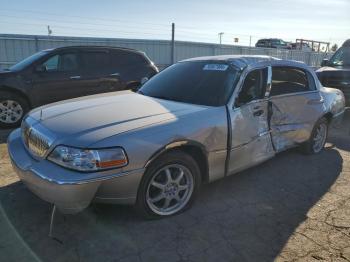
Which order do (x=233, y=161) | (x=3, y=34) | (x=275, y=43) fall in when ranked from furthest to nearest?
(x=275, y=43), (x=3, y=34), (x=233, y=161)

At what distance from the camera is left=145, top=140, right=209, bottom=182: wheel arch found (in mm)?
3412

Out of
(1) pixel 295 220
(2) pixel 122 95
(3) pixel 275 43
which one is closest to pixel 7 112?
(2) pixel 122 95

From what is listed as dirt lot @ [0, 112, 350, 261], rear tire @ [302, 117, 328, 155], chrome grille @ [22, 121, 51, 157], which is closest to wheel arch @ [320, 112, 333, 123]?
rear tire @ [302, 117, 328, 155]

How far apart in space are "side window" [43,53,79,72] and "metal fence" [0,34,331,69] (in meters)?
4.07

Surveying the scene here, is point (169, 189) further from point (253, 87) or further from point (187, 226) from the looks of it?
point (253, 87)

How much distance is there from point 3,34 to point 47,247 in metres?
11.7

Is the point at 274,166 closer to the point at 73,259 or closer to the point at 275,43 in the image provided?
the point at 73,259

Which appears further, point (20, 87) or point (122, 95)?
point (20, 87)

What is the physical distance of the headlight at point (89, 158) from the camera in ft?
10.1

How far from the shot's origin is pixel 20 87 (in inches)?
295

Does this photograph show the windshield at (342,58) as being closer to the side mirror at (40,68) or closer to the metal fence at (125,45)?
the metal fence at (125,45)

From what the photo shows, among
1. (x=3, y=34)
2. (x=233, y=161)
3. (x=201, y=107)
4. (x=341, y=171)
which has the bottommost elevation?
(x=341, y=171)

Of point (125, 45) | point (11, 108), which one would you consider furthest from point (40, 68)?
point (125, 45)

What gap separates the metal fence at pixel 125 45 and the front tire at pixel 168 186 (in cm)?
919
